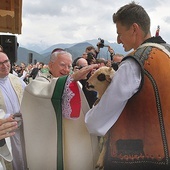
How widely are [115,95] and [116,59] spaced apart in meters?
3.02

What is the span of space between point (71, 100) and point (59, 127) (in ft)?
0.84

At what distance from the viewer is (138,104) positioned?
68.0 inches

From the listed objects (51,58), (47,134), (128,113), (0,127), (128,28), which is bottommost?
(47,134)

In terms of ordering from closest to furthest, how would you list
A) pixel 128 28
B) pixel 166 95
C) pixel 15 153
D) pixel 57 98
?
pixel 166 95, pixel 128 28, pixel 57 98, pixel 15 153

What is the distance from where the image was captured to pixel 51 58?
2.78 m

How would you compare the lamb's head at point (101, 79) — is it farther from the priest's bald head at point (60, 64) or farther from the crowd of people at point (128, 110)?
the priest's bald head at point (60, 64)

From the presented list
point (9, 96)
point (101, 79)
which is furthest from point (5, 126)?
point (9, 96)

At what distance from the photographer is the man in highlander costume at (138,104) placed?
1.69m

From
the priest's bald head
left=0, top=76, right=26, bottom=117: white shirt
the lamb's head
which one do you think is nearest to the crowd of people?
the lamb's head

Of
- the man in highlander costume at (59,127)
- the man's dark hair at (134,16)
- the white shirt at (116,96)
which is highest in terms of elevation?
the man's dark hair at (134,16)

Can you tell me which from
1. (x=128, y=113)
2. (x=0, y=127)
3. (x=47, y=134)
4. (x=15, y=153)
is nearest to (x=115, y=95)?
(x=128, y=113)

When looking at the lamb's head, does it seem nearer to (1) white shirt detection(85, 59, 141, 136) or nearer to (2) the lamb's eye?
(2) the lamb's eye

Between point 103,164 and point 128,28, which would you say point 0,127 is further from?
point 128,28

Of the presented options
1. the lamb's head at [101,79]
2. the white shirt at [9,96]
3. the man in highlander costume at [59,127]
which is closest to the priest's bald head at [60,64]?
the man in highlander costume at [59,127]
